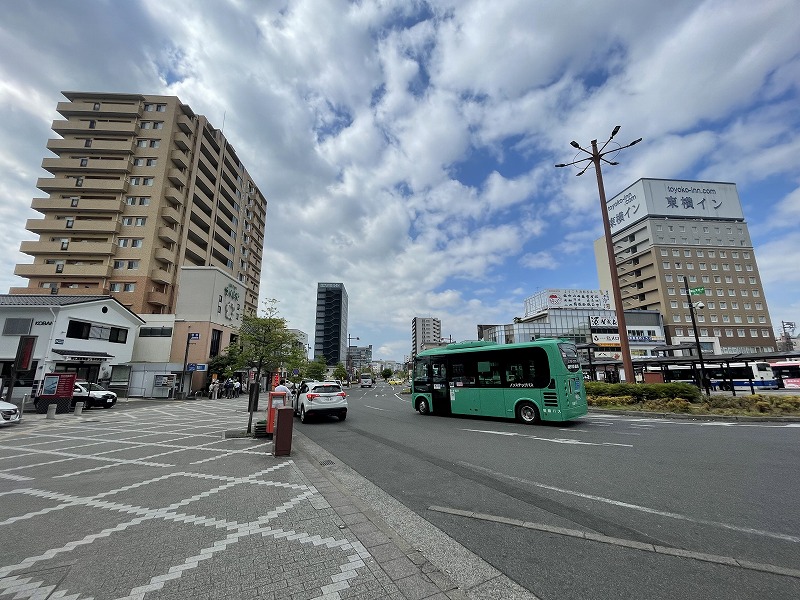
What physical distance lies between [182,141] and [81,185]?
42.5 feet

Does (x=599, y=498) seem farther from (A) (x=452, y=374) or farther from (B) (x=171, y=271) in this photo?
(B) (x=171, y=271)

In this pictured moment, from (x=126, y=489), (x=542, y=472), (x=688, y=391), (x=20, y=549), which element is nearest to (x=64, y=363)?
(x=126, y=489)

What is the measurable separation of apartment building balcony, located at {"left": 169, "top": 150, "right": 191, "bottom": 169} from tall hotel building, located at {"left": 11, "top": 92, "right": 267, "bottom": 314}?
4.5 inches

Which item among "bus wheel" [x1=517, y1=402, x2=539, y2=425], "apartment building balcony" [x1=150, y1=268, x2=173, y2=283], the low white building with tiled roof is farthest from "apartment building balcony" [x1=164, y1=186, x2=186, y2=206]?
"bus wheel" [x1=517, y1=402, x2=539, y2=425]

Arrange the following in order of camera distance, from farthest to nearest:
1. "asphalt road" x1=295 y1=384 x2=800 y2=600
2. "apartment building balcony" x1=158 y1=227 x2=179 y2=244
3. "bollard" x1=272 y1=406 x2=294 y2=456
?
1. "apartment building balcony" x1=158 y1=227 x2=179 y2=244
2. "bollard" x1=272 y1=406 x2=294 y2=456
3. "asphalt road" x1=295 y1=384 x2=800 y2=600

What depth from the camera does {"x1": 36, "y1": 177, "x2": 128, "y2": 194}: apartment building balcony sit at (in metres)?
43.6

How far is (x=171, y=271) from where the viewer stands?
Result: 142 ft

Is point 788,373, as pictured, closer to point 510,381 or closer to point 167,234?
point 510,381

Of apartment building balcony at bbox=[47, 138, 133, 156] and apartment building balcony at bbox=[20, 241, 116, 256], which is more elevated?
apartment building balcony at bbox=[47, 138, 133, 156]

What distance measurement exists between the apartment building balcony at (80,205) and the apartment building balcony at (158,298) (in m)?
11.4

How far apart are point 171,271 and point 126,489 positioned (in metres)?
44.7

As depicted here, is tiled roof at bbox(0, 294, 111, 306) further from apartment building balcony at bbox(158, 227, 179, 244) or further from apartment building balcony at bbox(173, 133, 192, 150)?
apartment building balcony at bbox(173, 133, 192, 150)

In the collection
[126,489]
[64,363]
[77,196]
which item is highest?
[77,196]

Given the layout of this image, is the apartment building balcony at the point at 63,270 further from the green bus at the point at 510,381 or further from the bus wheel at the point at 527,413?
the bus wheel at the point at 527,413
